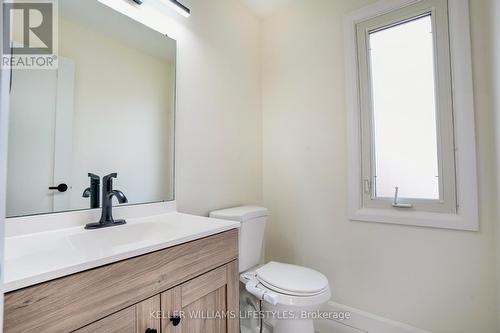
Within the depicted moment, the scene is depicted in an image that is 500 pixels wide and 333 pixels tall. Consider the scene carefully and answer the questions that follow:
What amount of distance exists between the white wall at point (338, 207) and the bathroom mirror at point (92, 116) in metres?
0.96

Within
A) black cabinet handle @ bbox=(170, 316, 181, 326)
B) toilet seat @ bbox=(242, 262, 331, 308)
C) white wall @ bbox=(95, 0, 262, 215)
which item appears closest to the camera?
black cabinet handle @ bbox=(170, 316, 181, 326)

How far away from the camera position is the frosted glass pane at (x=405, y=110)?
144 centimetres

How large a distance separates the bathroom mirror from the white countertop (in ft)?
0.46

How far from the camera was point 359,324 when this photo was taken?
1585 mm

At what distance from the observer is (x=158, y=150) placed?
4.51ft

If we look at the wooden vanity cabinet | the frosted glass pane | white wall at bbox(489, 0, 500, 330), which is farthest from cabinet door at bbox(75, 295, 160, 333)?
white wall at bbox(489, 0, 500, 330)

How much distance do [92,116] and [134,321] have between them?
2.94 ft

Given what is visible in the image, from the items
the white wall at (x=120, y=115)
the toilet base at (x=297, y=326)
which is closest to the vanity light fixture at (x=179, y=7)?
the white wall at (x=120, y=115)

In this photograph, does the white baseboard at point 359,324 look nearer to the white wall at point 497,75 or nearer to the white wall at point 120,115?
the white wall at point 497,75

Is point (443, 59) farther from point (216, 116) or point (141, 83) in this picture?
point (141, 83)

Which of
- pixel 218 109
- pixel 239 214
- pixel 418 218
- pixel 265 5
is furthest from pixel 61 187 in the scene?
pixel 265 5

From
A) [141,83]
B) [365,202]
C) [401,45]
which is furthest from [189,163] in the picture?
[401,45]

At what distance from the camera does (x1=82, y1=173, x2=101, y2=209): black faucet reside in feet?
3.54

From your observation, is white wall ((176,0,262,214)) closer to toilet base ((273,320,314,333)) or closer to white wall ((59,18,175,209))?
white wall ((59,18,175,209))
